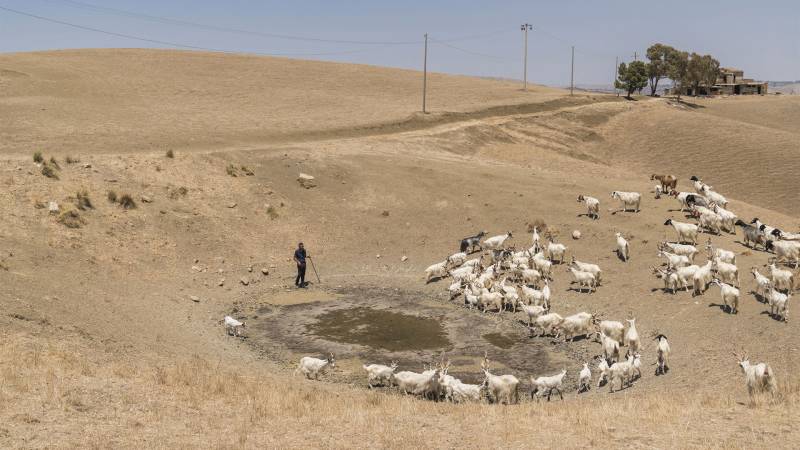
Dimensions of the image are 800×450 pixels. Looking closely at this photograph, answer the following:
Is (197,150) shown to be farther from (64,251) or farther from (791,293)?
(791,293)

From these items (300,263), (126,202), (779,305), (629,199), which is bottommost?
(300,263)

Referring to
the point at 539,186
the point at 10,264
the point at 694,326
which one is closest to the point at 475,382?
the point at 694,326

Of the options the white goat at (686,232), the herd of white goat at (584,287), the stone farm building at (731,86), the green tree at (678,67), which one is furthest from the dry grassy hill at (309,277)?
the stone farm building at (731,86)

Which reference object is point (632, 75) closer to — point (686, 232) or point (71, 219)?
point (686, 232)

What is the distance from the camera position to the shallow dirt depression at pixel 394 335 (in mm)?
19859

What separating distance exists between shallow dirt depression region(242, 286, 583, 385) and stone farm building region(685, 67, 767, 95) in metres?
92.8

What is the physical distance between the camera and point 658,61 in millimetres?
97000

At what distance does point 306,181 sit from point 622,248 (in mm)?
16072

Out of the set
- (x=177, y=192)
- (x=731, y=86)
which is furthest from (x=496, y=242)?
(x=731, y=86)

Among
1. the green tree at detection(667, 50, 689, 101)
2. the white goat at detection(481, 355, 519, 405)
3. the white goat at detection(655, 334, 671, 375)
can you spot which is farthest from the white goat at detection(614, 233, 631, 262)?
the green tree at detection(667, 50, 689, 101)

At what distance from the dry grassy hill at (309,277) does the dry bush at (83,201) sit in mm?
415

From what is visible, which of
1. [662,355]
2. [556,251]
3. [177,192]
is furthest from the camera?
[177,192]

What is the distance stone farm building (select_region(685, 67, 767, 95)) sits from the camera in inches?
4365

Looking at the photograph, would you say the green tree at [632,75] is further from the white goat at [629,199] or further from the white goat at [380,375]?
the white goat at [380,375]
